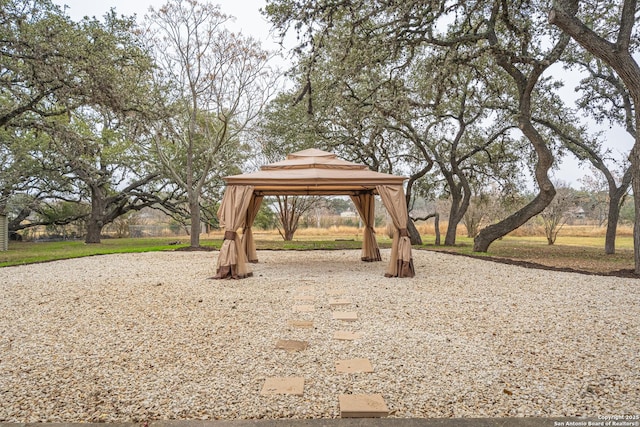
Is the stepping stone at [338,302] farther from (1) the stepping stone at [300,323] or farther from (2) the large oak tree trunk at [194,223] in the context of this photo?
(2) the large oak tree trunk at [194,223]

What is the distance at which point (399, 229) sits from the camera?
19.1 feet

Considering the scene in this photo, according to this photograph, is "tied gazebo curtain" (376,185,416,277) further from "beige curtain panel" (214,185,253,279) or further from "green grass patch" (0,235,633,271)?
"green grass patch" (0,235,633,271)

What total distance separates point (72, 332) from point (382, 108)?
273 inches

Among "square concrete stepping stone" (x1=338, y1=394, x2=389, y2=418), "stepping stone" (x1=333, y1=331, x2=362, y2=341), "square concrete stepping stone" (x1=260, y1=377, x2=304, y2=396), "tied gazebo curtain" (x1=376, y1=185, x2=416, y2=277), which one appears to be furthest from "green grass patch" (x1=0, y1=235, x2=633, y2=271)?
"square concrete stepping stone" (x1=260, y1=377, x2=304, y2=396)

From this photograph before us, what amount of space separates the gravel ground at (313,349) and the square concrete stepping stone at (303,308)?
0.29ft

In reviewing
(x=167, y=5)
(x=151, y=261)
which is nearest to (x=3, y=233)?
(x=151, y=261)

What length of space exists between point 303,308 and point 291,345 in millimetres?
1102

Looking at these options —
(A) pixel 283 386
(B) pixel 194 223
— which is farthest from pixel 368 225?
(B) pixel 194 223

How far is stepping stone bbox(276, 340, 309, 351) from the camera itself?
8.96ft

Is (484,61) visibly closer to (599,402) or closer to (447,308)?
(447,308)

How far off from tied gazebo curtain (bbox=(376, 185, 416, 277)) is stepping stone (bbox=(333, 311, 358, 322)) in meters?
2.30

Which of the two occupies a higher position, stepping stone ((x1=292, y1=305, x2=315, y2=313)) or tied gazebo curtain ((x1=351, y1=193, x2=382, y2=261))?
tied gazebo curtain ((x1=351, y1=193, x2=382, y2=261))

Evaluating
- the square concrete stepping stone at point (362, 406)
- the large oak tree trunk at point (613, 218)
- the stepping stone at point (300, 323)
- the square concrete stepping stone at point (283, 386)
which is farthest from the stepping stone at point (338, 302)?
the large oak tree trunk at point (613, 218)

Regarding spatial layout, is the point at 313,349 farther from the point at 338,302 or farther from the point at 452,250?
the point at 452,250
